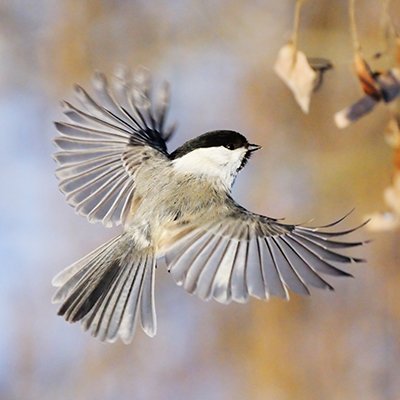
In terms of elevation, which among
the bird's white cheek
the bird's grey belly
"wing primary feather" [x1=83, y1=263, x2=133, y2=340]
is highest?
the bird's white cheek

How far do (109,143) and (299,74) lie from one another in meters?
0.59

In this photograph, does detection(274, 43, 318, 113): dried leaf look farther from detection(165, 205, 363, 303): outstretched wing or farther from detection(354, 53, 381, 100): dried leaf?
detection(165, 205, 363, 303): outstretched wing

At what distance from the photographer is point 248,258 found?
1638 millimetres

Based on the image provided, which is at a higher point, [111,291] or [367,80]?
[367,80]

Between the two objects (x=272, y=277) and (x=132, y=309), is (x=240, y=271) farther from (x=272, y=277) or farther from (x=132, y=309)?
(x=132, y=309)

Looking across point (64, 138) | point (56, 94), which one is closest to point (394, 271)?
point (56, 94)

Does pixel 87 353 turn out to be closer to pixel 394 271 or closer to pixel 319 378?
pixel 319 378

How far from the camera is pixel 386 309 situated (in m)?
3.20

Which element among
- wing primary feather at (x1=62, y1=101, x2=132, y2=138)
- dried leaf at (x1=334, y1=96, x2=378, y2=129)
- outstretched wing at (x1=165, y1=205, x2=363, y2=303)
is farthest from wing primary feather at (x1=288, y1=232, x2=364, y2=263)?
wing primary feather at (x1=62, y1=101, x2=132, y2=138)

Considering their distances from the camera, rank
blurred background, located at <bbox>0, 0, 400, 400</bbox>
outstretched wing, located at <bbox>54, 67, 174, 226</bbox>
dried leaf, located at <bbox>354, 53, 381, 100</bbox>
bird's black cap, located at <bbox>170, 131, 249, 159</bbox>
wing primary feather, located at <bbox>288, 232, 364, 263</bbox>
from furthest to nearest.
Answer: blurred background, located at <bbox>0, 0, 400, 400</bbox>, outstretched wing, located at <bbox>54, 67, 174, 226</bbox>, bird's black cap, located at <bbox>170, 131, 249, 159</bbox>, wing primary feather, located at <bbox>288, 232, 364, 263</bbox>, dried leaf, located at <bbox>354, 53, 381, 100</bbox>

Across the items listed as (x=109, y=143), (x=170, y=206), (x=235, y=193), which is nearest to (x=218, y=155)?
(x=170, y=206)

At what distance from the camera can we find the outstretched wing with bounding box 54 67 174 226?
1.84 meters

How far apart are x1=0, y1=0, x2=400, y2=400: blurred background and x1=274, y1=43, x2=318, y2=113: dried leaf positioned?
1.58m

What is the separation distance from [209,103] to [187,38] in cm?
27
